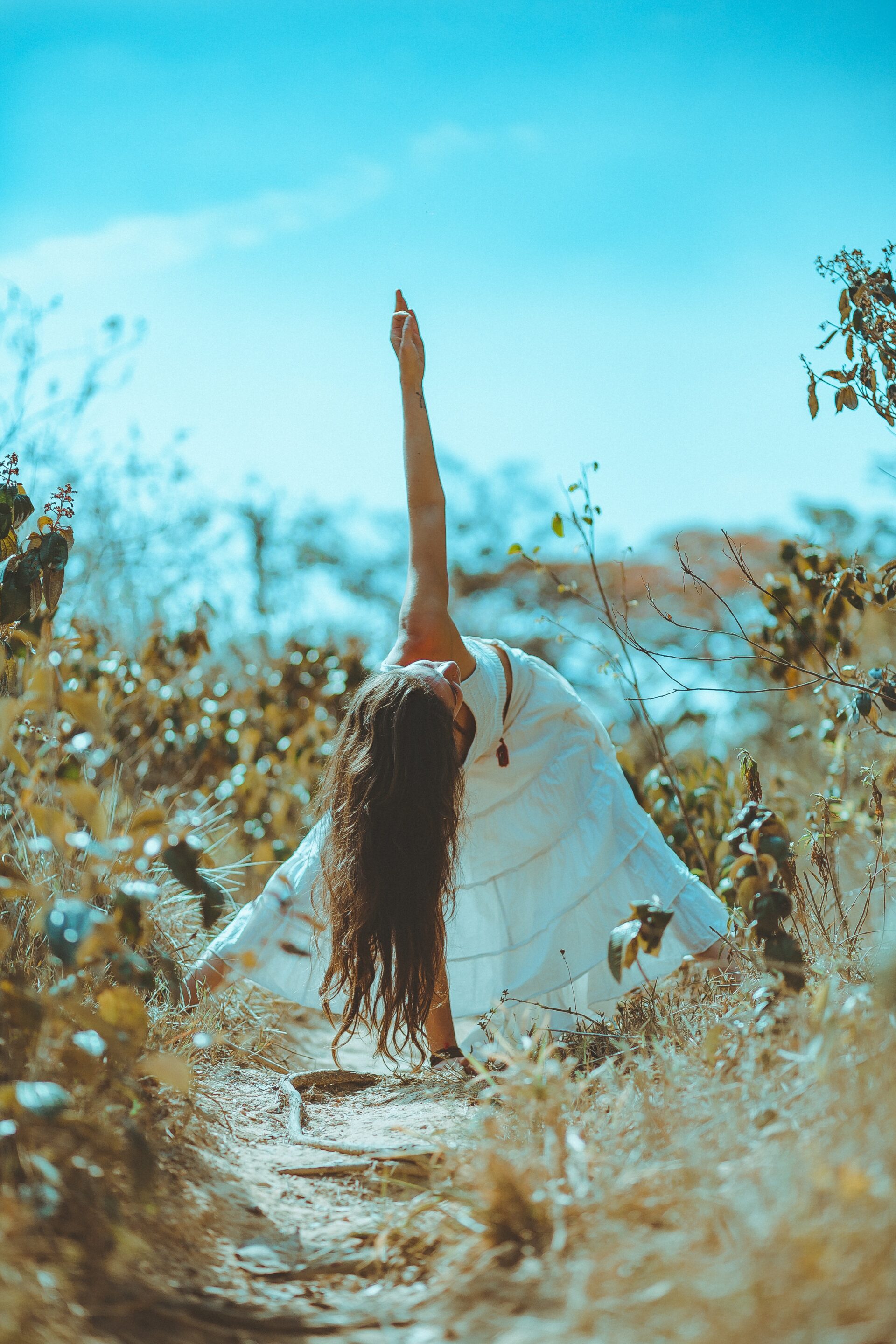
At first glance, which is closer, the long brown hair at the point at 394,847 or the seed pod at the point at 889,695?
the seed pod at the point at 889,695

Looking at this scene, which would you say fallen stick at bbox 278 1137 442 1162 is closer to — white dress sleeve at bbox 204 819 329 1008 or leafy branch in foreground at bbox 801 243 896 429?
white dress sleeve at bbox 204 819 329 1008

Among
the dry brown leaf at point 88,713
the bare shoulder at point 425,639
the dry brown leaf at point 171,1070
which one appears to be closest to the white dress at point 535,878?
the bare shoulder at point 425,639

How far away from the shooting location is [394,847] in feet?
6.79

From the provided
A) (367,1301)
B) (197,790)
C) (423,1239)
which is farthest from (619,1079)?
(197,790)

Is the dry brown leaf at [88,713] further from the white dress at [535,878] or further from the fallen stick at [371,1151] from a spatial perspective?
the white dress at [535,878]

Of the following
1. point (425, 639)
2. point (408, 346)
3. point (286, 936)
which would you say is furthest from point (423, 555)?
point (286, 936)

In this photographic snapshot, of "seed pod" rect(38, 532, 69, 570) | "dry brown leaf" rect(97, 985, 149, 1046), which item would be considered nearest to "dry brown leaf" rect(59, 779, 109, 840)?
"dry brown leaf" rect(97, 985, 149, 1046)

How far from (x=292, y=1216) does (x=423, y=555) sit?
1433mm

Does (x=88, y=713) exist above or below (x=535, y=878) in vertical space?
below

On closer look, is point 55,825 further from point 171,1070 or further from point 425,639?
point 425,639

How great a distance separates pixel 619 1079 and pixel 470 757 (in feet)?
3.18

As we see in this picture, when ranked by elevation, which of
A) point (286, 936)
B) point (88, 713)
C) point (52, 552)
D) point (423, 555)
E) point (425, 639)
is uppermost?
point (423, 555)

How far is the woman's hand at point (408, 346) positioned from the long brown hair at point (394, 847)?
83 cm

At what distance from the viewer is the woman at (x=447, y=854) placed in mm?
2066
